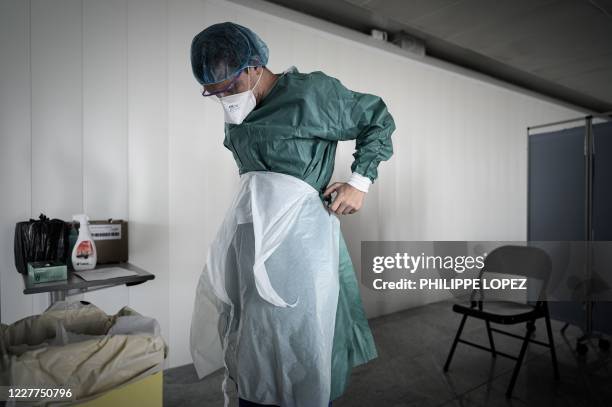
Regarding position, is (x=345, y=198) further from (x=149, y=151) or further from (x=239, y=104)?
(x=149, y=151)

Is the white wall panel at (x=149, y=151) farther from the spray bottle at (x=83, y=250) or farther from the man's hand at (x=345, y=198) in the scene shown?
the man's hand at (x=345, y=198)

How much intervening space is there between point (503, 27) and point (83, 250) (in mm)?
3133

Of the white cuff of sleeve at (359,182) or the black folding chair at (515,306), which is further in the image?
the black folding chair at (515,306)

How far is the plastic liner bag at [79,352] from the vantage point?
0.77 m

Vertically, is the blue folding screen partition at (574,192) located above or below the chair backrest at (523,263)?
above

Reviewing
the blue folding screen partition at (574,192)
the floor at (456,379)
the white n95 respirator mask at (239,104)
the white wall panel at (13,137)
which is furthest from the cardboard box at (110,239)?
the blue folding screen partition at (574,192)

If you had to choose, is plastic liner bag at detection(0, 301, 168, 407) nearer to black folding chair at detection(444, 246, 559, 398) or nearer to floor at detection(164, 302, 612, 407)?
floor at detection(164, 302, 612, 407)

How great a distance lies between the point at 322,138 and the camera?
1019mm

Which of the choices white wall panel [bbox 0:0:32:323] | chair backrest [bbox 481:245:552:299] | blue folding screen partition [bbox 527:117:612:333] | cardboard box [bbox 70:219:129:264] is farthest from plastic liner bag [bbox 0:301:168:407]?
blue folding screen partition [bbox 527:117:612:333]

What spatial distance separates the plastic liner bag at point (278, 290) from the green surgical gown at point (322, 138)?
0.18 ft

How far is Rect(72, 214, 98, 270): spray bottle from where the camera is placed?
1.62m

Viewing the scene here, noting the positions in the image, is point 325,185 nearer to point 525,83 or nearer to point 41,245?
point 41,245

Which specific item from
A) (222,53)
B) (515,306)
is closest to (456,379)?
(515,306)

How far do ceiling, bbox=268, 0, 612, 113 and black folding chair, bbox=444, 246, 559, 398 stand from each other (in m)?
1.64
